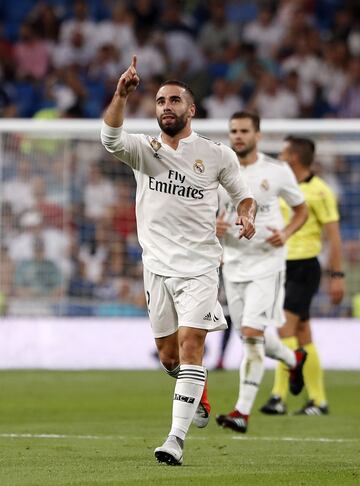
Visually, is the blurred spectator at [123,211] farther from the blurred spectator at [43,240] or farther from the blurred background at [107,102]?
the blurred spectator at [43,240]

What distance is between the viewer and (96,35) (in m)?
23.1

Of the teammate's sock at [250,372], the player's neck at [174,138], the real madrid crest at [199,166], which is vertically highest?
the player's neck at [174,138]

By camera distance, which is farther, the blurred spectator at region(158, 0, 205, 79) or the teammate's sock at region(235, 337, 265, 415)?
the blurred spectator at region(158, 0, 205, 79)

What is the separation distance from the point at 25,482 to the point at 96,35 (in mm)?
17168

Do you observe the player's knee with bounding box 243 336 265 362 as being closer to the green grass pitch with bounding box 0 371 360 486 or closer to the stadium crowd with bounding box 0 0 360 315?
the green grass pitch with bounding box 0 371 360 486

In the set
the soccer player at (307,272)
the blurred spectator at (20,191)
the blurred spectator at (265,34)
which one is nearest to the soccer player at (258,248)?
the soccer player at (307,272)

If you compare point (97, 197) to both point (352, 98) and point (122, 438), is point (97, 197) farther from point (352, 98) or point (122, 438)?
point (122, 438)

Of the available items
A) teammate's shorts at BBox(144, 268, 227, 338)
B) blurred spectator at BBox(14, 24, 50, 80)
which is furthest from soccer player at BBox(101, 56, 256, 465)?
blurred spectator at BBox(14, 24, 50, 80)

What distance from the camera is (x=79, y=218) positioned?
1816cm

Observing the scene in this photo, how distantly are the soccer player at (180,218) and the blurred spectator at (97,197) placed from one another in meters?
10.0

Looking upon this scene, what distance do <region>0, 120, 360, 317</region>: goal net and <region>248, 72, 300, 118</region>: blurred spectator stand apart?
3.43 meters

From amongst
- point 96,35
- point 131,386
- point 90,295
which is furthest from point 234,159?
point 96,35

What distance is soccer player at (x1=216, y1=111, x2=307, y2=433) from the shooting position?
10.6m

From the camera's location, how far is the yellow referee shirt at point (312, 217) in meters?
12.2
